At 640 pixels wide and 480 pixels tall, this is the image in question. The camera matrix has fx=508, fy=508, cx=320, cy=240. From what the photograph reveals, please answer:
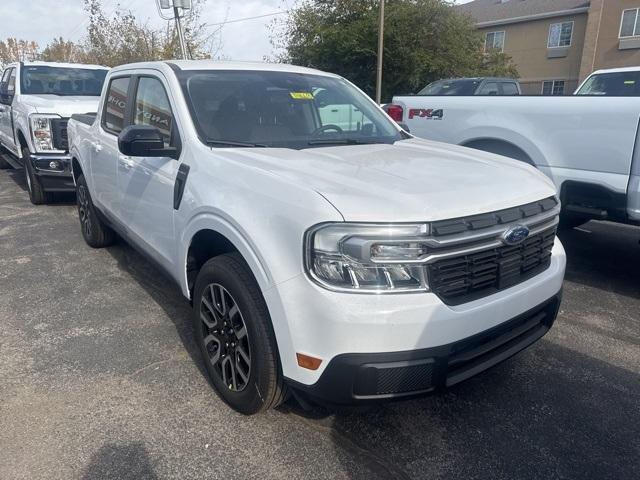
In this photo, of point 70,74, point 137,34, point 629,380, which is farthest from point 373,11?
point 629,380

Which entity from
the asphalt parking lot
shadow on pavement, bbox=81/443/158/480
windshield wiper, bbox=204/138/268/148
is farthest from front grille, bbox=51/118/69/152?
shadow on pavement, bbox=81/443/158/480

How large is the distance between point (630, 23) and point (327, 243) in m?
33.4

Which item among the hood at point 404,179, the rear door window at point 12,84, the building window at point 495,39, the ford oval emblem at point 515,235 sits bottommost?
the ford oval emblem at point 515,235

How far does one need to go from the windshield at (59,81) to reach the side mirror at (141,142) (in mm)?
6080

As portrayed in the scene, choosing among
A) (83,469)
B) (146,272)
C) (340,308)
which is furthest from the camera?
(146,272)

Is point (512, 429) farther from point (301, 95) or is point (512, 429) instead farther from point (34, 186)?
point (34, 186)

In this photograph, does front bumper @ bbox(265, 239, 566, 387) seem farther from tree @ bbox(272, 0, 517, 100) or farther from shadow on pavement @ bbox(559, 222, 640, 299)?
tree @ bbox(272, 0, 517, 100)

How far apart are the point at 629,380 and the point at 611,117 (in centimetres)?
203

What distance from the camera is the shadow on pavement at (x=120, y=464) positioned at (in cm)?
229

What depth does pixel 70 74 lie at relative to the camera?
8375 millimetres

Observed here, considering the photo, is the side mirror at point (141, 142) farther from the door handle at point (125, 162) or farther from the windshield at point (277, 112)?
the door handle at point (125, 162)

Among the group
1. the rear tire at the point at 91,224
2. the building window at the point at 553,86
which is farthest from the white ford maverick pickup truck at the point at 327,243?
the building window at the point at 553,86

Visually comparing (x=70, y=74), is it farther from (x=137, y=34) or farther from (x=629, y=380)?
(x=137, y=34)

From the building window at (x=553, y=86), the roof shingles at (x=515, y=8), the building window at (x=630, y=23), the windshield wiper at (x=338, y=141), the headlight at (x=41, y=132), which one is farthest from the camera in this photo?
the building window at (x=553, y=86)
